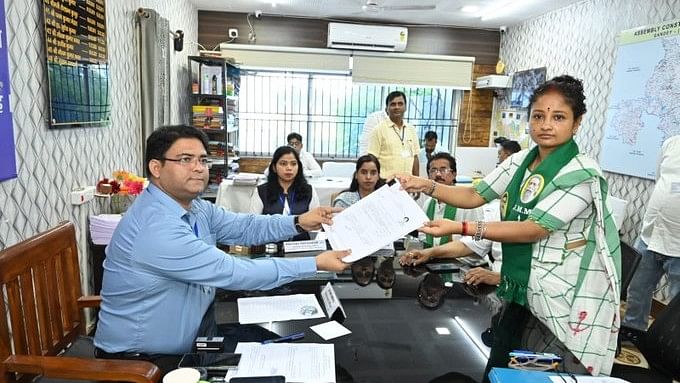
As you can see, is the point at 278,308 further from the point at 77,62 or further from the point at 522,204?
the point at 77,62

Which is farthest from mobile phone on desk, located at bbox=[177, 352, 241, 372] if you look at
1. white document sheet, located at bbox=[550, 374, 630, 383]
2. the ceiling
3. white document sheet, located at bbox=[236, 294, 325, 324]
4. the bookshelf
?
the ceiling

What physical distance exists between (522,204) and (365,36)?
4.82 metres

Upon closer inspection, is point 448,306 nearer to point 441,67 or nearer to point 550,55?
point 550,55

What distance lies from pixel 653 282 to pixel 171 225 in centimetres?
315

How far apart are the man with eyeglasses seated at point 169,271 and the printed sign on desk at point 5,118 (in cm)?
76

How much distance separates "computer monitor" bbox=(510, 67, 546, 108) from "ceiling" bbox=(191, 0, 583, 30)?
68 centimetres

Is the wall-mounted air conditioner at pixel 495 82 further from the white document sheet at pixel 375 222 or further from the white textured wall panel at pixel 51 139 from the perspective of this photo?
the white document sheet at pixel 375 222

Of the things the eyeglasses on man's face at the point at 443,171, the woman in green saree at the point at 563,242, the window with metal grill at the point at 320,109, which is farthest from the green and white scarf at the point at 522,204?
the window with metal grill at the point at 320,109

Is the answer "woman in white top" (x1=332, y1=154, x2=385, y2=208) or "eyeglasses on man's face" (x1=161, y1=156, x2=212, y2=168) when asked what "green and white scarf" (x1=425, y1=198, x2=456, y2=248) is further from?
"eyeglasses on man's face" (x1=161, y1=156, x2=212, y2=168)

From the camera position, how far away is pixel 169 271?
4.07 feet

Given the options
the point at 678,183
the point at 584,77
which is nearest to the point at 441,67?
the point at 584,77

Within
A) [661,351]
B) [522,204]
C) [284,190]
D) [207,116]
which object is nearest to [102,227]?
[284,190]

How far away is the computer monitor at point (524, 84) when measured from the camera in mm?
5422

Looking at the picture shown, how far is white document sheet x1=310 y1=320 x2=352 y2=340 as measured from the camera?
1.25m
